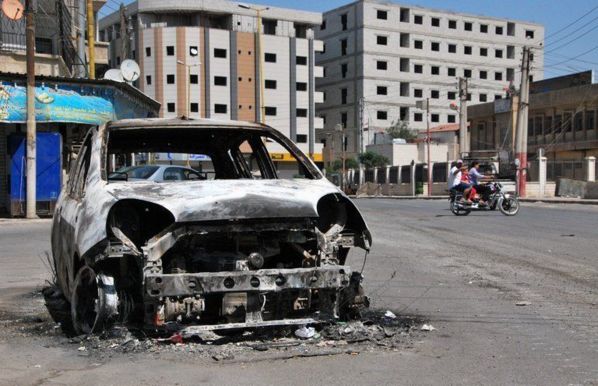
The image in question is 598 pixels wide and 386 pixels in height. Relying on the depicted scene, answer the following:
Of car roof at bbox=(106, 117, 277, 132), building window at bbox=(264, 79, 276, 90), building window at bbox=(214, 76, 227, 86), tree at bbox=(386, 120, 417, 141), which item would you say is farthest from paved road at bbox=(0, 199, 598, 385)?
tree at bbox=(386, 120, 417, 141)

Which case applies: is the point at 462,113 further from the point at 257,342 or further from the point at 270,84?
the point at 257,342

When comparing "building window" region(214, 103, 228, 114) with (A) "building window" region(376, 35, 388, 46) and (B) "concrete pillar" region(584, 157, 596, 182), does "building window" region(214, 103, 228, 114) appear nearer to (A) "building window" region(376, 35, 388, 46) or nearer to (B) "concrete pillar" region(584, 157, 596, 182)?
(A) "building window" region(376, 35, 388, 46)

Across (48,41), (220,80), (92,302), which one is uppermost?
(220,80)

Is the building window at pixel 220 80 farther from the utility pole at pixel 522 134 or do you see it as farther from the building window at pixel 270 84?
the utility pole at pixel 522 134

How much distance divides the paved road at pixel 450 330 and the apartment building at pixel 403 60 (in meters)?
79.9

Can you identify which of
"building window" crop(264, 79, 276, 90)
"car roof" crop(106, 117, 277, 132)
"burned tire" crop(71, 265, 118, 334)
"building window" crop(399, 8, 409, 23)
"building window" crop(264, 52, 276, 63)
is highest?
"building window" crop(399, 8, 409, 23)

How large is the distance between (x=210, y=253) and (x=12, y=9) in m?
19.8

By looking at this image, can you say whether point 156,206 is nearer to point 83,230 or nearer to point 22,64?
point 83,230

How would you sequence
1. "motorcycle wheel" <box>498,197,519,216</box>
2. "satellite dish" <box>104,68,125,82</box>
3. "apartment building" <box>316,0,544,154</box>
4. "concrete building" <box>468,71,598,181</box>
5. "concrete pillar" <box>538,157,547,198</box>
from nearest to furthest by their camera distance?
1. "motorcycle wheel" <box>498,197,519,216</box>
2. "satellite dish" <box>104,68,125,82</box>
3. "concrete pillar" <box>538,157,547,198</box>
4. "concrete building" <box>468,71,598,181</box>
5. "apartment building" <box>316,0,544,154</box>

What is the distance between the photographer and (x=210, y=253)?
16.9 feet

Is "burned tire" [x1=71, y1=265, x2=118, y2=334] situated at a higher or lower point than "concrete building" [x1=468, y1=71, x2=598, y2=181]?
lower

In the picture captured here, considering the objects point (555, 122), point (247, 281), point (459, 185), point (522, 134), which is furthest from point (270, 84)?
Answer: point (247, 281)

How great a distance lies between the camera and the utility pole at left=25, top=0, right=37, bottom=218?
2011cm

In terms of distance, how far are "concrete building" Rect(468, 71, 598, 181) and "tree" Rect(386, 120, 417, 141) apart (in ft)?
70.3
